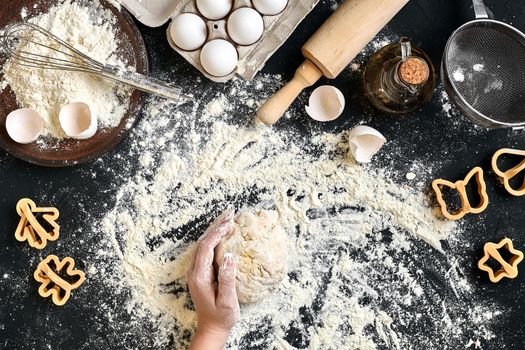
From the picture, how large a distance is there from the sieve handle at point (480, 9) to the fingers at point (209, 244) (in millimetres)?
750

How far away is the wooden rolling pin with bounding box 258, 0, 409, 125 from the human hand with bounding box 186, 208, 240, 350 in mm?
325

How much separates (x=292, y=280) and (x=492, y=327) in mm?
514

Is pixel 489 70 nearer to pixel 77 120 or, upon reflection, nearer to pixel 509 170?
pixel 509 170

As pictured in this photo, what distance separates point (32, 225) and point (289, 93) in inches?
27.0

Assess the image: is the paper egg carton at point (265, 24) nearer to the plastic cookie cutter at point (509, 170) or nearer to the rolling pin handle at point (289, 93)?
the rolling pin handle at point (289, 93)

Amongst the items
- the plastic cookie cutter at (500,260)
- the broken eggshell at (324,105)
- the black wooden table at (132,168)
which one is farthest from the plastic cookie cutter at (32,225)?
the plastic cookie cutter at (500,260)

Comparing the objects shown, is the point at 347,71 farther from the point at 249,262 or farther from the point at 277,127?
the point at 249,262

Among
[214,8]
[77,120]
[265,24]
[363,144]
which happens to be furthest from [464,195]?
[77,120]

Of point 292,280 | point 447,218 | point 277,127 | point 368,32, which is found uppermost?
point 368,32

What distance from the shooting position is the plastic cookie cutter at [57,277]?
4.52 feet

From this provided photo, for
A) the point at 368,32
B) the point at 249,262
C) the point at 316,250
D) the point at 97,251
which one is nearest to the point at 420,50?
the point at 368,32

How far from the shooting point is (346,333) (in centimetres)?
142

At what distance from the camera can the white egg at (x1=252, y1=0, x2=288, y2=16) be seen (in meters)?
1.28

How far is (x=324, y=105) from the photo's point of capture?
1398mm
